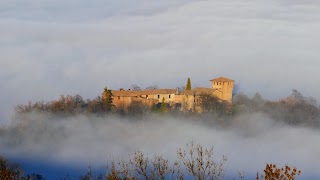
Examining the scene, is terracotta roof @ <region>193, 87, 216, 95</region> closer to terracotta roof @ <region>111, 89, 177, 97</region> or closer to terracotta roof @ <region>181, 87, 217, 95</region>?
terracotta roof @ <region>181, 87, 217, 95</region>

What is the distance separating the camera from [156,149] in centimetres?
7144

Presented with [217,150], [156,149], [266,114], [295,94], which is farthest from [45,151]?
[295,94]

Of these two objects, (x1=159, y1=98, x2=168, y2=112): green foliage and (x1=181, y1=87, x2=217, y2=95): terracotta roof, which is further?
(x1=181, y1=87, x2=217, y2=95): terracotta roof

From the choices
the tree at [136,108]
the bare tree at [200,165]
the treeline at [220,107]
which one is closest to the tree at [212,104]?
the treeline at [220,107]

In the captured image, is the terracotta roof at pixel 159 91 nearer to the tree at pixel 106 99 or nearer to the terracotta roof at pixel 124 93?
the terracotta roof at pixel 124 93

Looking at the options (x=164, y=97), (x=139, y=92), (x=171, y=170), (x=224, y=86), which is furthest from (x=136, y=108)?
(x=171, y=170)

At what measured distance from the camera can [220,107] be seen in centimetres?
7650

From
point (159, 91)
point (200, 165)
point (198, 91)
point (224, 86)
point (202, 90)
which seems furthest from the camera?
point (224, 86)

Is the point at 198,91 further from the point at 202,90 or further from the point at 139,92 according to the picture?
the point at 139,92

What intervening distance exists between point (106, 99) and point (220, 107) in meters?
11.8

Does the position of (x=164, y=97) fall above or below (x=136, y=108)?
above

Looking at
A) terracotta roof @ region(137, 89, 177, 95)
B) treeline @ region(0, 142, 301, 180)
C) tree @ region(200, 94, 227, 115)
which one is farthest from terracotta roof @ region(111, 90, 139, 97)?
treeline @ region(0, 142, 301, 180)

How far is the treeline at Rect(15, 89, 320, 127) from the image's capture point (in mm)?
75125

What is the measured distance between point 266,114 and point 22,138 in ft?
93.9
